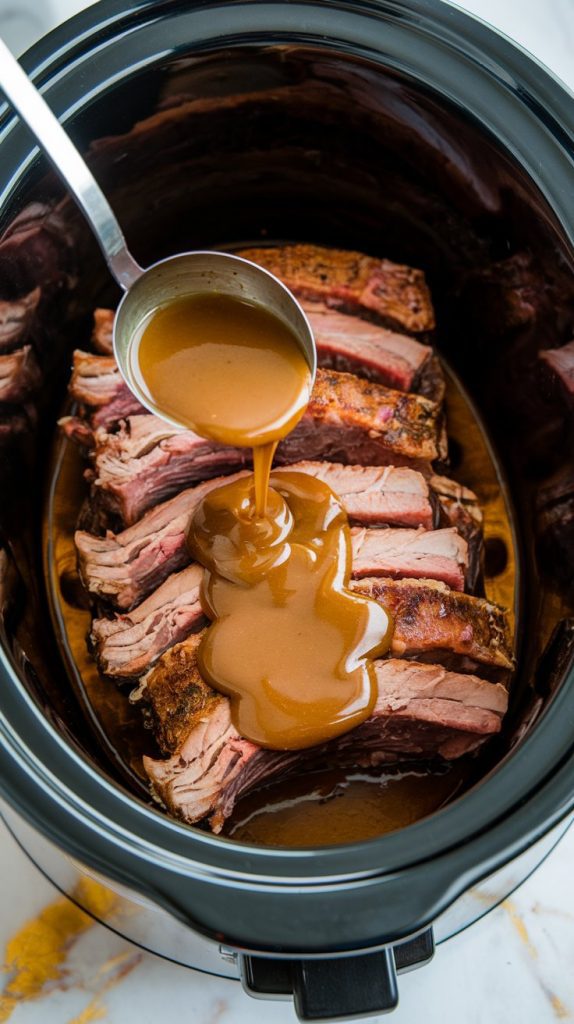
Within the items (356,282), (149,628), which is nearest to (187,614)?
(149,628)

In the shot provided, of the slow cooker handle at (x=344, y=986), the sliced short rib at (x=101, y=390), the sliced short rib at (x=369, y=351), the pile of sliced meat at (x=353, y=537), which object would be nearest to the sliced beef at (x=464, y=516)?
the pile of sliced meat at (x=353, y=537)

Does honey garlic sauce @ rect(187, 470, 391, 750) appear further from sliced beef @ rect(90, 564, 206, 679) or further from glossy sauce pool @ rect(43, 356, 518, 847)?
glossy sauce pool @ rect(43, 356, 518, 847)

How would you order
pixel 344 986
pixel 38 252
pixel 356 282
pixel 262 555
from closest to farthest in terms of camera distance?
pixel 344 986, pixel 262 555, pixel 38 252, pixel 356 282

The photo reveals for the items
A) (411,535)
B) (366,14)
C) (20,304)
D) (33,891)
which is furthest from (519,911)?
(366,14)

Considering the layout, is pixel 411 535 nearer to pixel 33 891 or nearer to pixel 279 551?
pixel 279 551

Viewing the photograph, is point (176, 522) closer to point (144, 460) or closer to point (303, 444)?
point (144, 460)

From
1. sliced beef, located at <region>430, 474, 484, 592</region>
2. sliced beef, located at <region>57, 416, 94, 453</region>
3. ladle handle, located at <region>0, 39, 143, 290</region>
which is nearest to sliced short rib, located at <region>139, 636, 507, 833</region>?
sliced beef, located at <region>430, 474, 484, 592</region>
